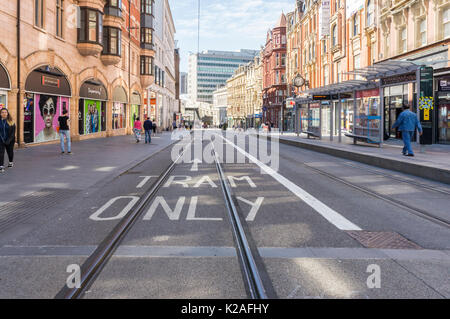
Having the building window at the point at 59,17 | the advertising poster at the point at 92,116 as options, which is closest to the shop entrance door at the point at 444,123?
the building window at the point at 59,17

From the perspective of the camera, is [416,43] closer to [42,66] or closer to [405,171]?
[405,171]

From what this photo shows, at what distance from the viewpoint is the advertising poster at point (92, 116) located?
27.9 metres

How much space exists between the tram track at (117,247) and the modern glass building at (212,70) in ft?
521

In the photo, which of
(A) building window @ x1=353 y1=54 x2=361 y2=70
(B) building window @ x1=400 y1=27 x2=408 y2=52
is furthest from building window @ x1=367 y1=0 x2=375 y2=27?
(B) building window @ x1=400 y1=27 x2=408 y2=52

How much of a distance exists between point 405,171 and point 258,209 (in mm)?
6916

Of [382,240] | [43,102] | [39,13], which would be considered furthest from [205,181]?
[39,13]

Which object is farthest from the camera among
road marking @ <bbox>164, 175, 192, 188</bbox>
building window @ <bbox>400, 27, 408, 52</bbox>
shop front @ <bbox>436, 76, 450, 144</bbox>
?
building window @ <bbox>400, 27, 408, 52</bbox>

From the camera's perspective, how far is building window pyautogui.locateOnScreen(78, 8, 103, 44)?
2584 cm

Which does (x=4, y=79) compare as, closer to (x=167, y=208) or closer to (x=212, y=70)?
(x=167, y=208)

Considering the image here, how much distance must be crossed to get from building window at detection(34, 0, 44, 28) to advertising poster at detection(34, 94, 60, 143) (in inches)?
137

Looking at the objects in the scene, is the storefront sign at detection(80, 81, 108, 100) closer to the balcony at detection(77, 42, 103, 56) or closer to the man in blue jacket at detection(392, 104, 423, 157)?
the balcony at detection(77, 42, 103, 56)

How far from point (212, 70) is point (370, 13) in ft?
452

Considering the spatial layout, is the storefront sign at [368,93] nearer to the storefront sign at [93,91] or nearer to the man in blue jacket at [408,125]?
the man in blue jacket at [408,125]
